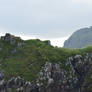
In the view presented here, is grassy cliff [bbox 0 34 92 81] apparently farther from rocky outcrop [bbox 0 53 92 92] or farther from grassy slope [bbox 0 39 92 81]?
rocky outcrop [bbox 0 53 92 92]

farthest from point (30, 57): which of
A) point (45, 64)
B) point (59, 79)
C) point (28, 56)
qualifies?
point (59, 79)

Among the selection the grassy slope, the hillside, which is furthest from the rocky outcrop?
the grassy slope

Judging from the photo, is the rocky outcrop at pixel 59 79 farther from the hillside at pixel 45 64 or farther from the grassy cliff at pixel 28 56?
the grassy cliff at pixel 28 56

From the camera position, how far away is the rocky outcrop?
453 feet

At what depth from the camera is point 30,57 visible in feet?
522

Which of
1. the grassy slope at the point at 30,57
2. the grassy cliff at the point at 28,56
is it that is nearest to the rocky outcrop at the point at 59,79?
the grassy cliff at the point at 28,56

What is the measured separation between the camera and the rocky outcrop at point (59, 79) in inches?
5438

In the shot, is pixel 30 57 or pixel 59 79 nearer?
pixel 59 79

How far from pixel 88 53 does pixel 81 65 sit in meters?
12.0

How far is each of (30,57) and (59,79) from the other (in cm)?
2357

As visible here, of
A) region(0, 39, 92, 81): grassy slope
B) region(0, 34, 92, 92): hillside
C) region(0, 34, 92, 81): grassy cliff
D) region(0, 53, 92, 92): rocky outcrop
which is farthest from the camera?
region(0, 34, 92, 81): grassy cliff

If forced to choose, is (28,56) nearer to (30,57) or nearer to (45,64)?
(30,57)

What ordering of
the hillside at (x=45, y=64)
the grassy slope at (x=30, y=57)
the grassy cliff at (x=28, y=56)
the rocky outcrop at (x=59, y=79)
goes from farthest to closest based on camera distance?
the grassy cliff at (x=28, y=56), the grassy slope at (x=30, y=57), the hillside at (x=45, y=64), the rocky outcrop at (x=59, y=79)

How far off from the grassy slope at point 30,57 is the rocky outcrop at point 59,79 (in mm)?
3380
